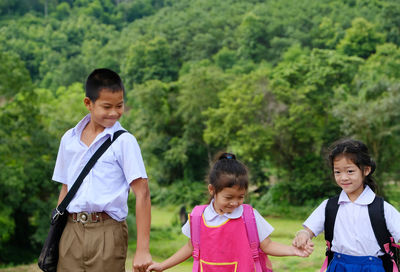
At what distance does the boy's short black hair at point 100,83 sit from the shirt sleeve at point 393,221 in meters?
1.58

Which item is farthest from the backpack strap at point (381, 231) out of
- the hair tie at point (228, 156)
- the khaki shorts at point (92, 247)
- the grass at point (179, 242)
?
the grass at point (179, 242)

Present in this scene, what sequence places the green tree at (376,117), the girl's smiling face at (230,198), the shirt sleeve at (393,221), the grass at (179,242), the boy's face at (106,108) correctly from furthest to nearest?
the green tree at (376,117), the grass at (179,242), the boy's face at (106,108), the girl's smiling face at (230,198), the shirt sleeve at (393,221)

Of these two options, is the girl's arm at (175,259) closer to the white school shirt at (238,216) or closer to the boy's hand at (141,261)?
the boy's hand at (141,261)

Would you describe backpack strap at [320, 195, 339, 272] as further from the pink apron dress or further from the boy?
the boy

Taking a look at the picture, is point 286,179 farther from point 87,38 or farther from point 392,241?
point 87,38

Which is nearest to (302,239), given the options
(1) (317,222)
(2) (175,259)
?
(1) (317,222)

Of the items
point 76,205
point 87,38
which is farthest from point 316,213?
point 87,38

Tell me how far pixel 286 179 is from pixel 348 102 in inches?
207

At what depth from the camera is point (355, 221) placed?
2.53 m

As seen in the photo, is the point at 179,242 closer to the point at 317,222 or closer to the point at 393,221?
the point at 317,222

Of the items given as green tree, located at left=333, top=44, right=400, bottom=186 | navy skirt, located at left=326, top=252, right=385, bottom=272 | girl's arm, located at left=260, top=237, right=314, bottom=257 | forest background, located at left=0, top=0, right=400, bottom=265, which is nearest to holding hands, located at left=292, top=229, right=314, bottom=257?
girl's arm, located at left=260, top=237, right=314, bottom=257

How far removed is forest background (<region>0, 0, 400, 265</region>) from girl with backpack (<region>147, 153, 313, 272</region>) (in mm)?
14085

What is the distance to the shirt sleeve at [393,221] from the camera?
239 cm

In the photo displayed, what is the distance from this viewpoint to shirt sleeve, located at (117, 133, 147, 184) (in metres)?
2.53
